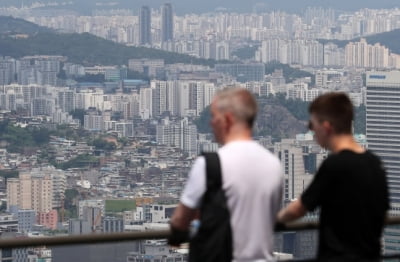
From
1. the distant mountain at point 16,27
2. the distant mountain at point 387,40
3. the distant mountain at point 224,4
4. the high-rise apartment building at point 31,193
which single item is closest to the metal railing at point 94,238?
the high-rise apartment building at point 31,193

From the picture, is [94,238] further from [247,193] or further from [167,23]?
[167,23]

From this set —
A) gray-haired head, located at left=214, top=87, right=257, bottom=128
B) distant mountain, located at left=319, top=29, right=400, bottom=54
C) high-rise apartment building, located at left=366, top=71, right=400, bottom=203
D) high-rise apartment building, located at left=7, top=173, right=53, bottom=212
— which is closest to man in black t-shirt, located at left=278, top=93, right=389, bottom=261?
gray-haired head, located at left=214, top=87, right=257, bottom=128

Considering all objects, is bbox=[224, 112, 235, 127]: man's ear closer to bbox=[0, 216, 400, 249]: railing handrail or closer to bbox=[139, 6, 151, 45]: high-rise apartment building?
bbox=[0, 216, 400, 249]: railing handrail

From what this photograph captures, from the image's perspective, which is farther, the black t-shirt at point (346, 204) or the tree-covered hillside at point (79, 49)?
the tree-covered hillside at point (79, 49)

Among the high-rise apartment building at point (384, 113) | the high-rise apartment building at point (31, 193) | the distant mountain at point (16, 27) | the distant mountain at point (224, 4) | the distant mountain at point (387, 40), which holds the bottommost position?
the high-rise apartment building at point (31, 193)

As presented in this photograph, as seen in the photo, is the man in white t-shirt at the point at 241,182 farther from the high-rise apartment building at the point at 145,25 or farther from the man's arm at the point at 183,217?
the high-rise apartment building at the point at 145,25

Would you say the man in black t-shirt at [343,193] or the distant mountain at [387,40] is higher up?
the distant mountain at [387,40]

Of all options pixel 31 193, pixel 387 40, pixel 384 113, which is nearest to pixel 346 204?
pixel 31 193

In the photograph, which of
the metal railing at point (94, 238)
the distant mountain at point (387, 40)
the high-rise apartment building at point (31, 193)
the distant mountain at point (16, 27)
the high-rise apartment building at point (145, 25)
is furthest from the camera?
the high-rise apartment building at point (145, 25)
